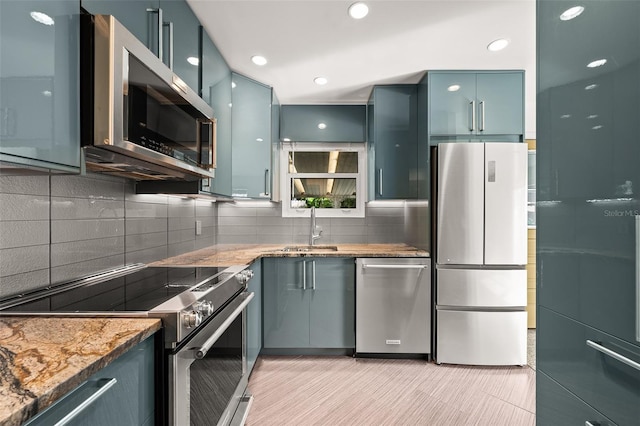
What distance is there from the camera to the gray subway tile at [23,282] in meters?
1.08

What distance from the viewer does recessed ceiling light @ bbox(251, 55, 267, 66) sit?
2357mm

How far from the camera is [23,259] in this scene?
114 cm

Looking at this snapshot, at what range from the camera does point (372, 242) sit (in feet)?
11.0

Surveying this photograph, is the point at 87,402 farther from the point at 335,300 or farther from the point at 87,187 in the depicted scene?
the point at 335,300

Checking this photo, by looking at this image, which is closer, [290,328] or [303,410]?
[303,410]

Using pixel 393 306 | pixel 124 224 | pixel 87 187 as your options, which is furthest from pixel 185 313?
pixel 393 306

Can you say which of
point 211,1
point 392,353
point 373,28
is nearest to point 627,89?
point 373,28

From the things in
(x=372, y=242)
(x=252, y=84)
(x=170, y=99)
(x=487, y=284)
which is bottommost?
(x=487, y=284)

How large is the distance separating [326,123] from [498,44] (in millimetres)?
1574

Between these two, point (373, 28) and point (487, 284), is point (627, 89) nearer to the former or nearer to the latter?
point (373, 28)

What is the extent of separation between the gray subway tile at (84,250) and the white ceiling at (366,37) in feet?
4.40

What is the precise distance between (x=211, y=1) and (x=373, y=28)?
947 mm

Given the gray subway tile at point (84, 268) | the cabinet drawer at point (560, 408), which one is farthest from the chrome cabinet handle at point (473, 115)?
the gray subway tile at point (84, 268)

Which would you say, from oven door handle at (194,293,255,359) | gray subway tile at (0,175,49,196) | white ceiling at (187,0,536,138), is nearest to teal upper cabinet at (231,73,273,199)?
white ceiling at (187,0,536,138)
